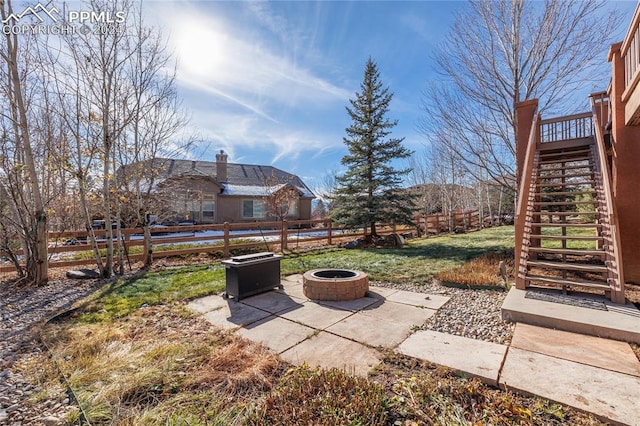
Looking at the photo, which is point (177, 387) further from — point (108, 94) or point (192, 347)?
point (108, 94)

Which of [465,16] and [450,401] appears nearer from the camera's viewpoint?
[450,401]

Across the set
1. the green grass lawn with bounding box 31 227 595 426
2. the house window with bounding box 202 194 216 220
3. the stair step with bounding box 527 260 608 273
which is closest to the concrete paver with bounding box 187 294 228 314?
the green grass lawn with bounding box 31 227 595 426

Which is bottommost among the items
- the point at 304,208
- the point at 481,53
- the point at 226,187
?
the point at 304,208

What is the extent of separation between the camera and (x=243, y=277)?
448 centimetres

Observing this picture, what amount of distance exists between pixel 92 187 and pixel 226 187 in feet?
42.9

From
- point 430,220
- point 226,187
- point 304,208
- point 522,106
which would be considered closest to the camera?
point 522,106

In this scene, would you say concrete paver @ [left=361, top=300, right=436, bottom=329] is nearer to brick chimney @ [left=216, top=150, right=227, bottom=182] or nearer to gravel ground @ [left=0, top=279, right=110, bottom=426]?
gravel ground @ [left=0, top=279, right=110, bottom=426]

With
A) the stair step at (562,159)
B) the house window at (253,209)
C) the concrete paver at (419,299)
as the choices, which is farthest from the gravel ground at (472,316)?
the house window at (253,209)

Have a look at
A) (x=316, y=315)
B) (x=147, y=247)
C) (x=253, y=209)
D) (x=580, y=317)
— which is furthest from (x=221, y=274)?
(x=253, y=209)

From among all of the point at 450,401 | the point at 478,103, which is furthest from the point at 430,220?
the point at 450,401

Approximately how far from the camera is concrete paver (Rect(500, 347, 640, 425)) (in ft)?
6.30

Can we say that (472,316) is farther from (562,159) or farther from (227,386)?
(562,159)

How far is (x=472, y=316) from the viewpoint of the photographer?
367 centimetres

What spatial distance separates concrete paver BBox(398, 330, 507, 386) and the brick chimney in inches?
742
